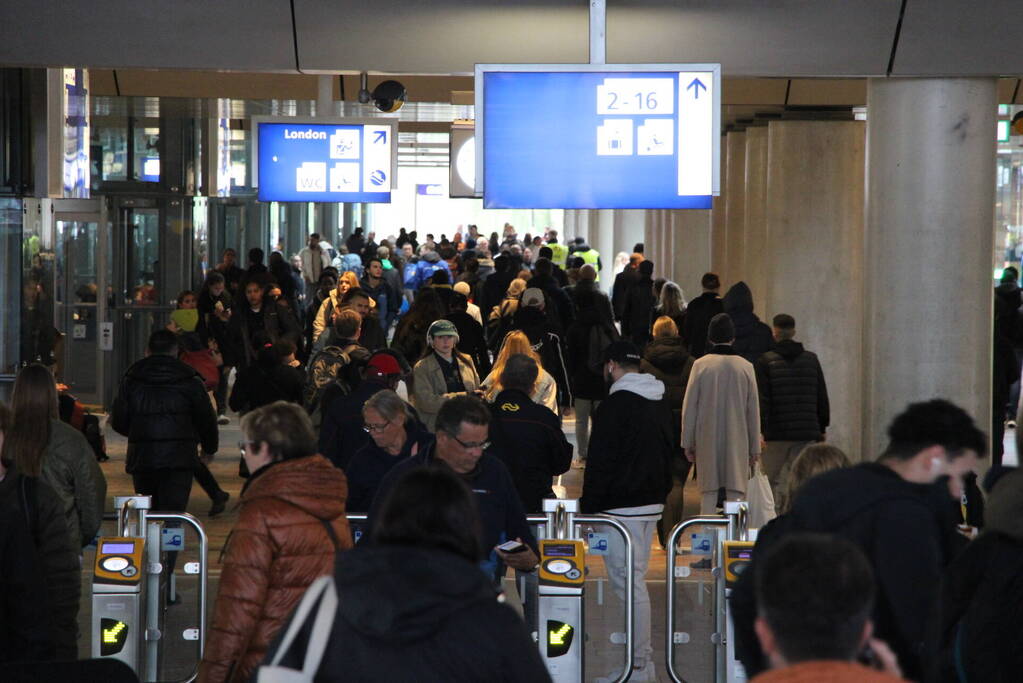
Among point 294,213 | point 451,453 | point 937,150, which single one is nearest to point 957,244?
point 937,150

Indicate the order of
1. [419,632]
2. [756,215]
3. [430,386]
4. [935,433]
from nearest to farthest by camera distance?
[419,632], [935,433], [430,386], [756,215]

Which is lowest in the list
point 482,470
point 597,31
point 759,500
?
point 759,500

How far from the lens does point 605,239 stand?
44781 mm

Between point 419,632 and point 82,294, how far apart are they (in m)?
15.1

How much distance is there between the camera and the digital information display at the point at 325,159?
15180mm

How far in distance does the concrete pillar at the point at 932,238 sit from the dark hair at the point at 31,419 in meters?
5.34

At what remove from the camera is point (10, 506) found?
4.54m

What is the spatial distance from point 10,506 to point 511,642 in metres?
2.21

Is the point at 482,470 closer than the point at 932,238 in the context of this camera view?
Yes

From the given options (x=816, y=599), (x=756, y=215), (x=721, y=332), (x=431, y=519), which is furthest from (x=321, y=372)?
(x=756, y=215)

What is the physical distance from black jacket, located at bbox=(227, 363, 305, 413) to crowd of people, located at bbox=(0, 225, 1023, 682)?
0.02 meters

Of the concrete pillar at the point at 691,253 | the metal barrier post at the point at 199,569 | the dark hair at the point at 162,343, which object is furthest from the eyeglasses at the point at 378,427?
the concrete pillar at the point at 691,253

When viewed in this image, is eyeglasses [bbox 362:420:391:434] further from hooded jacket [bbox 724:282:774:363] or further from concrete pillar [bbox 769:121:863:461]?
concrete pillar [bbox 769:121:863:461]

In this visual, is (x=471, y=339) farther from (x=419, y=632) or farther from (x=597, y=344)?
(x=419, y=632)
